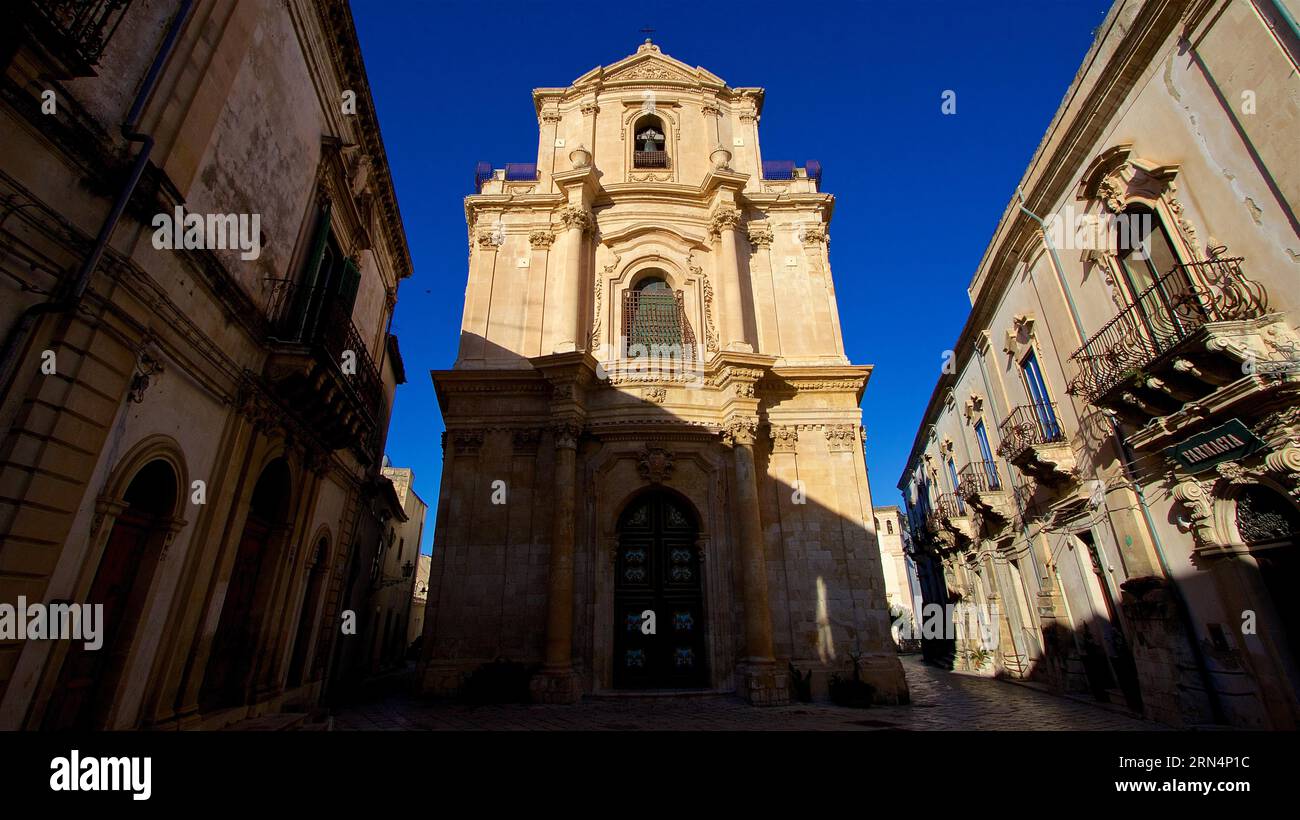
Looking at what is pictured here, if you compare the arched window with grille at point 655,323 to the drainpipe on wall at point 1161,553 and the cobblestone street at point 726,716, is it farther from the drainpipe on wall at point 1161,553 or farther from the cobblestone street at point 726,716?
the drainpipe on wall at point 1161,553

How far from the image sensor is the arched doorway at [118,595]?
17.7ft

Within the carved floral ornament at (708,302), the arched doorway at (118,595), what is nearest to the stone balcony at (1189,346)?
the carved floral ornament at (708,302)

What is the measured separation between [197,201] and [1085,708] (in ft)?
55.6

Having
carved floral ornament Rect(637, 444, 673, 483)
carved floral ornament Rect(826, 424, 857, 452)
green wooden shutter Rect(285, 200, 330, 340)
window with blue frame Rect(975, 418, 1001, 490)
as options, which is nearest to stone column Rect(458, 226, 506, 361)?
green wooden shutter Rect(285, 200, 330, 340)

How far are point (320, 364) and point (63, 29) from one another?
4891 mm

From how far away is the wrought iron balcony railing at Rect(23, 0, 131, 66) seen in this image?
4.14 m

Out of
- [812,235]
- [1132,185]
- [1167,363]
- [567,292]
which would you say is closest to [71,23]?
[567,292]

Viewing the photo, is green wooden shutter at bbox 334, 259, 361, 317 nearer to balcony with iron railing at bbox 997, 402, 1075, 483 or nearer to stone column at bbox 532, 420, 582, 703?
stone column at bbox 532, 420, 582, 703

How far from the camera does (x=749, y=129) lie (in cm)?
1802

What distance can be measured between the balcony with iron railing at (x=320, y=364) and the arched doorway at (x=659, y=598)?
6.19 meters

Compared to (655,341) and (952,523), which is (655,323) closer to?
(655,341)

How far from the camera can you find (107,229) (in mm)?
4969

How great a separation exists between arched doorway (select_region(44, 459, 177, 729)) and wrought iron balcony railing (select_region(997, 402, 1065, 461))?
49.5ft
